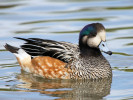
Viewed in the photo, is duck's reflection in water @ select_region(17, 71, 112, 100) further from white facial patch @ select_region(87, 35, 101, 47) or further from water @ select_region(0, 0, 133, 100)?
white facial patch @ select_region(87, 35, 101, 47)

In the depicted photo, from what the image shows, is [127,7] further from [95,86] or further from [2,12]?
[95,86]

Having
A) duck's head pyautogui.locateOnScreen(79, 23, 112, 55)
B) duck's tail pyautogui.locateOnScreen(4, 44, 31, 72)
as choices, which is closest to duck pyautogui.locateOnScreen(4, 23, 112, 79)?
duck's head pyautogui.locateOnScreen(79, 23, 112, 55)

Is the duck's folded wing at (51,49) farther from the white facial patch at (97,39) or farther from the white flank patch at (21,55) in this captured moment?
the white facial patch at (97,39)

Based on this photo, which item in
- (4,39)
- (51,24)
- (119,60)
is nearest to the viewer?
(119,60)

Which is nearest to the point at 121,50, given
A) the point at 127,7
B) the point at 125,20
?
the point at 125,20

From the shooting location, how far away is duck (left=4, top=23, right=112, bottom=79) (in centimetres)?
1088

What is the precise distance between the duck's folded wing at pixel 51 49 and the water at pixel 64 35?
21.7 inches

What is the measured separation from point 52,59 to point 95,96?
1.87 meters

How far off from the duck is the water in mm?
212

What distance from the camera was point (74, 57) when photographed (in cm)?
1098

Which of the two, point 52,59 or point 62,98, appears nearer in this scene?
point 62,98

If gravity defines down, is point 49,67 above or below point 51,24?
below

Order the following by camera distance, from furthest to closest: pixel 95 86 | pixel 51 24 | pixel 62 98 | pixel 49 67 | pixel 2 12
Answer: pixel 2 12 → pixel 51 24 → pixel 49 67 → pixel 95 86 → pixel 62 98

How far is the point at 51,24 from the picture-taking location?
50.1 ft
